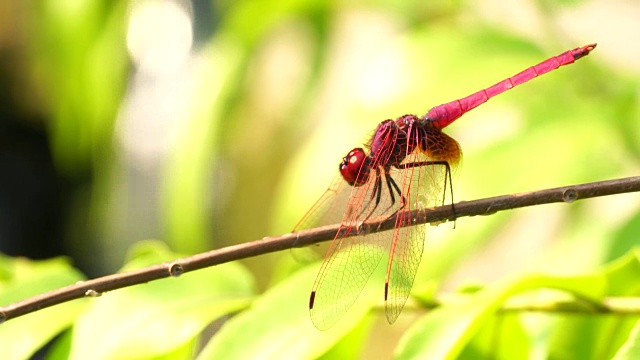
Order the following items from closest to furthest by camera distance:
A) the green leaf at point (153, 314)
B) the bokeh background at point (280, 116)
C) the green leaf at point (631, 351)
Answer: the green leaf at point (631, 351)
the green leaf at point (153, 314)
the bokeh background at point (280, 116)

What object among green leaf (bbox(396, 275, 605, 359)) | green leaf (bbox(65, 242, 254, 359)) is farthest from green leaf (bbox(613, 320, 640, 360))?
green leaf (bbox(65, 242, 254, 359))

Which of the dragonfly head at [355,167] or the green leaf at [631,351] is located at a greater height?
the dragonfly head at [355,167]

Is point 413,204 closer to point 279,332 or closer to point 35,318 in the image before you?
point 279,332

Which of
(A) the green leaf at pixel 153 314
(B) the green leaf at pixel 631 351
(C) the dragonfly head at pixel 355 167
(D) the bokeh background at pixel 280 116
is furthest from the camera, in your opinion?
(D) the bokeh background at pixel 280 116

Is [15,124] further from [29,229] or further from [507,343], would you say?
[507,343]

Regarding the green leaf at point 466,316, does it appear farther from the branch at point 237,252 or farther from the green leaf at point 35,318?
the green leaf at point 35,318

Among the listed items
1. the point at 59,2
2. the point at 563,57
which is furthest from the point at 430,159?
the point at 59,2

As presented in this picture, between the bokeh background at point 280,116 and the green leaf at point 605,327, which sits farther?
the bokeh background at point 280,116

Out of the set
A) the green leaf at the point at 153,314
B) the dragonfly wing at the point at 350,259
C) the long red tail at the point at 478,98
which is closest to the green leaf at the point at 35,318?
the green leaf at the point at 153,314

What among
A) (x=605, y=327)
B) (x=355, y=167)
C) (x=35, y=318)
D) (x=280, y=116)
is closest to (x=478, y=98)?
(x=355, y=167)
